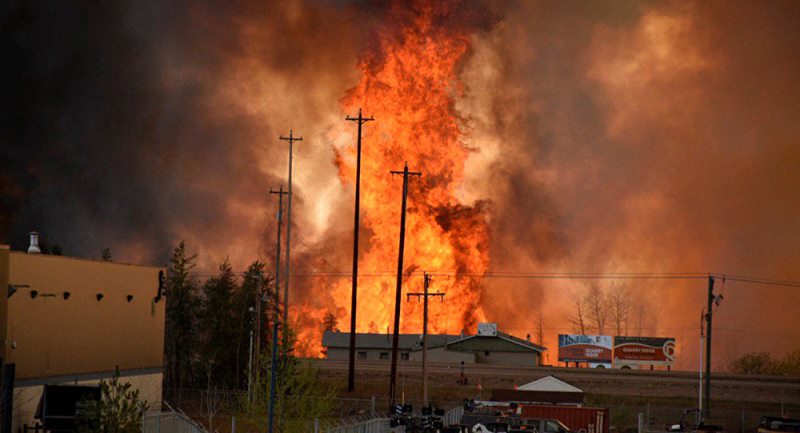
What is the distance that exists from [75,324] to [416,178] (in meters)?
73.9

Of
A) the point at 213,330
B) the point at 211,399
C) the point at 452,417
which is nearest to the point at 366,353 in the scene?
the point at 213,330

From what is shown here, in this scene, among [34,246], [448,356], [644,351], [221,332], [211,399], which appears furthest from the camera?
[644,351]

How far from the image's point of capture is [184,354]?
113m

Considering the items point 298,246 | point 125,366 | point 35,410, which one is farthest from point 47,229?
point 35,410

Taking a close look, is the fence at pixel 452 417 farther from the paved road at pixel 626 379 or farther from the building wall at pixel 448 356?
the building wall at pixel 448 356

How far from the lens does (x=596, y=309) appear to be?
155 meters

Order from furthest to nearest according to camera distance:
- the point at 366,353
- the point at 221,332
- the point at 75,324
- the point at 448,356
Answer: the point at 366,353
the point at 448,356
the point at 221,332
the point at 75,324

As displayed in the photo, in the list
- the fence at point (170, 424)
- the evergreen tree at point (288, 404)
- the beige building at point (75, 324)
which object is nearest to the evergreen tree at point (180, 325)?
the beige building at point (75, 324)

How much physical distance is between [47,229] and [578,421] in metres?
96.5

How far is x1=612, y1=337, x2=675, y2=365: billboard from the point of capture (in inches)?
4700

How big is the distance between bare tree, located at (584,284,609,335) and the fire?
110ft

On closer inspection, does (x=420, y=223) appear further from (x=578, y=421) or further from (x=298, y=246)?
(x=578, y=421)

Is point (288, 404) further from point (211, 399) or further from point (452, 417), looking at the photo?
point (211, 399)

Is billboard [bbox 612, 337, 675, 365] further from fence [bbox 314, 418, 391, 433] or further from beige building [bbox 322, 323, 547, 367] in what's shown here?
fence [bbox 314, 418, 391, 433]
